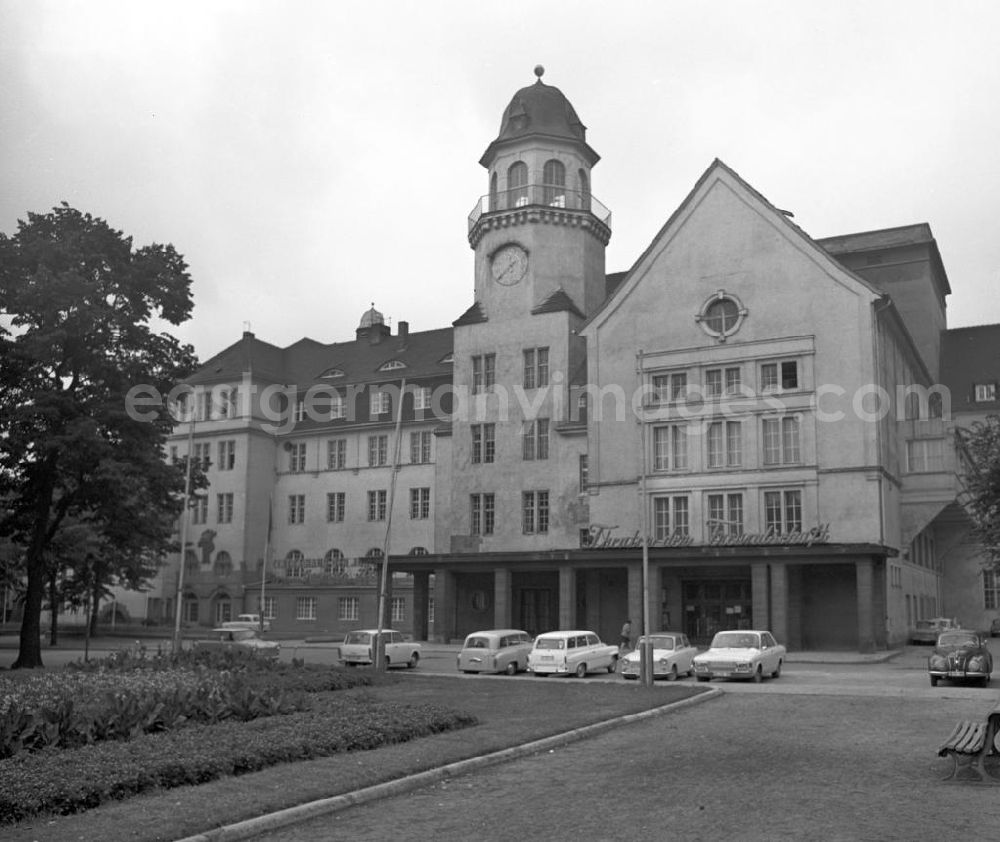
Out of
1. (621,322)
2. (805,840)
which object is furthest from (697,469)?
(805,840)

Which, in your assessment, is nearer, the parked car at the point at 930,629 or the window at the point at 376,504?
the parked car at the point at 930,629

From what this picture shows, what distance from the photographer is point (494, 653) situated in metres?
37.6

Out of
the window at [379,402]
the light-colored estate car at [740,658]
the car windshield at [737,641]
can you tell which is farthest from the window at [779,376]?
the window at [379,402]

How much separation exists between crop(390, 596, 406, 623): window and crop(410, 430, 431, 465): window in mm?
11274

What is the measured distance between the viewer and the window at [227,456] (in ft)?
267

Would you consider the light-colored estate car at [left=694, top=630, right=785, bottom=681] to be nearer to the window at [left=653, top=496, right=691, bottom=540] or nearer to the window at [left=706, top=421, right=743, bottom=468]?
the window at [left=706, top=421, right=743, bottom=468]

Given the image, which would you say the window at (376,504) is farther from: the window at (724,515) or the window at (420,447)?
the window at (724,515)

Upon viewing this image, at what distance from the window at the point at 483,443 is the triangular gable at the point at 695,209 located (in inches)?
337

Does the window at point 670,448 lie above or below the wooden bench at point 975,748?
above

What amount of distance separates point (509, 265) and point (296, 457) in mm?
26399

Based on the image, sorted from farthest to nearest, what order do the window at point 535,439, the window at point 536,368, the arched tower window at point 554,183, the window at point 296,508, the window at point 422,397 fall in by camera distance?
the window at point 296,508 → the window at point 422,397 → the arched tower window at point 554,183 → the window at point 536,368 → the window at point 535,439

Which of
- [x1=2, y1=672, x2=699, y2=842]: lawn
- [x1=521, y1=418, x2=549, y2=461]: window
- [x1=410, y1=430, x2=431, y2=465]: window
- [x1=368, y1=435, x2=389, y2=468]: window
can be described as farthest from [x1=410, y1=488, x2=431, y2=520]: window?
[x1=2, y1=672, x2=699, y2=842]: lawn

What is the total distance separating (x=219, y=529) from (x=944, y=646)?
57.9 meters

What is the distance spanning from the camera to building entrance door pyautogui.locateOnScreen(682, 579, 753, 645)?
51.9 metres
